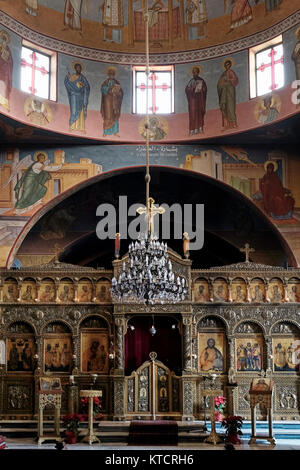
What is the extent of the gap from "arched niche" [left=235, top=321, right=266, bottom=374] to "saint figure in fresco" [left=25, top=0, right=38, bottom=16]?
10.3m

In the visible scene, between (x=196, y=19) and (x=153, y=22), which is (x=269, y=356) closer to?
(x=196, y=19)

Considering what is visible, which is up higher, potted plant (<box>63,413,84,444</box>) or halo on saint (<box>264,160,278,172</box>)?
halo on saint (<box>264,160,278,172</box>)

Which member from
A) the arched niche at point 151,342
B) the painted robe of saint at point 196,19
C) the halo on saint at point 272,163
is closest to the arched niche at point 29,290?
the arched niche at point 151,342

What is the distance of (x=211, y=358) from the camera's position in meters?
17.1

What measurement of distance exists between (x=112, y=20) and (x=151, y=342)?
375 inches

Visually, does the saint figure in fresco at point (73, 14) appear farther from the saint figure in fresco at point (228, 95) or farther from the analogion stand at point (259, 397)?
the analogion stand at point (259, 397)

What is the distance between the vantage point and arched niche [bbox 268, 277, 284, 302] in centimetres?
1728

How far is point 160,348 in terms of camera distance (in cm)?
1877

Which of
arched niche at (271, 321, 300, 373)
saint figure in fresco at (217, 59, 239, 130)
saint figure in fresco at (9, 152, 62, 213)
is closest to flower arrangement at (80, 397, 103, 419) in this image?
arched niche at (271, 321, 300, 373)

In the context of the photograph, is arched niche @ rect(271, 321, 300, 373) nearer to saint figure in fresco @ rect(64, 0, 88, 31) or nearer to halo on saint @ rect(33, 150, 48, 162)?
halo on saint @ rect(33, 150, 48, 162)

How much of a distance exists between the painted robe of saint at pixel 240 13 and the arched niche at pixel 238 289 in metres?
7.45

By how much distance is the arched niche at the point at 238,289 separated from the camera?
1733cm

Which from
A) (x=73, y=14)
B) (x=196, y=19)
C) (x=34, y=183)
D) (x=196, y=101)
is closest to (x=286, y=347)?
(x=196, y=101)
